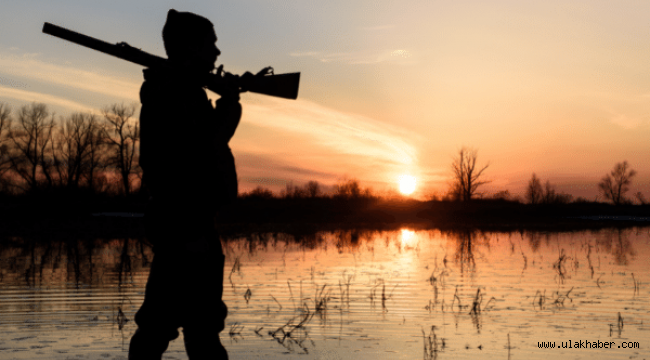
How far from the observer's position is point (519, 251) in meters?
20.4

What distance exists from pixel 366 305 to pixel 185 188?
6890mm

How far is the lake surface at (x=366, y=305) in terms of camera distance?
742 cm

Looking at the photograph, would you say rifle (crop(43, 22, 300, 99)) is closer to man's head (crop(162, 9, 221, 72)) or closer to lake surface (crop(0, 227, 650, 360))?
man's head (crop(162, 9, 221, 72))

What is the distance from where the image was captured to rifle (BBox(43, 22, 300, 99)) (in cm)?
427

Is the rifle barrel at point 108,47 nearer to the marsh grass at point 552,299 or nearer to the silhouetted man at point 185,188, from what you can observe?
the silhouetted man at point 185,188

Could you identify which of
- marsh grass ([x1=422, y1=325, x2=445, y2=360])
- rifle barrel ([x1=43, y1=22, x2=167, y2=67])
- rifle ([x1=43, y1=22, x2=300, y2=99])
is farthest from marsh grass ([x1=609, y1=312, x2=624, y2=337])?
rifle barrel ([x1=43, y1=22, x2=167, y2=67])

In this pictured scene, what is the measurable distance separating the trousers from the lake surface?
286 cm

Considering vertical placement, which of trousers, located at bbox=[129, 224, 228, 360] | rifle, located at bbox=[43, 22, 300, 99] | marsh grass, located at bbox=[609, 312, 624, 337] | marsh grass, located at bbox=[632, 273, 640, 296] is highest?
rifle, located at bbox=[43, 22, 300, 99]

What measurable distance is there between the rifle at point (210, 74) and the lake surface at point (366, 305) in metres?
3.49

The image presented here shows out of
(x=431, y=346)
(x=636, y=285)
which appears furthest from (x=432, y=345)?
(x=636, y=285)

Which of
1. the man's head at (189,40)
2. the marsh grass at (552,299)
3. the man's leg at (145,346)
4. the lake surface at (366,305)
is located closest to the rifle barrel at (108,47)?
the man's head at (189,40)

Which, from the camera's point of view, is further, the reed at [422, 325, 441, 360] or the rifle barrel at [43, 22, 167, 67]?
the reed at [422, 325, 441, 360]

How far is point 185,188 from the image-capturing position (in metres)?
4.00

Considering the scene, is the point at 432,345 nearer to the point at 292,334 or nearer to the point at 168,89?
the point at 292,334
